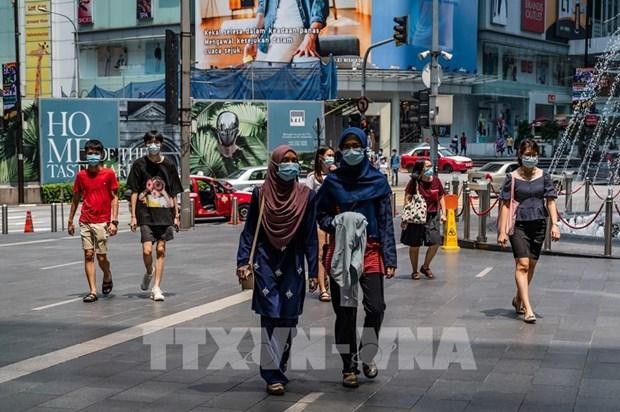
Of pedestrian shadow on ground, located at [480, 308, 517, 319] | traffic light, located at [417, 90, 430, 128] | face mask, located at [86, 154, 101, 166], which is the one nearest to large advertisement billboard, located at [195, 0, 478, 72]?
traffic light, located at [417, 90, 430, 128]

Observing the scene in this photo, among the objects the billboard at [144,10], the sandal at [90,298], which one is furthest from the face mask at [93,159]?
the billboard at [144,10]

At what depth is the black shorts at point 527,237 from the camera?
936 cm

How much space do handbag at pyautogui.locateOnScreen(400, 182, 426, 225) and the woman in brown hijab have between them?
5.73 meters

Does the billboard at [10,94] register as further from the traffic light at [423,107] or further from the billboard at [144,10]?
the billboard at [144,10]

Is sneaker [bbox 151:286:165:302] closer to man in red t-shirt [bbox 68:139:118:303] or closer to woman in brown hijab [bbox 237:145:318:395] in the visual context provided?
man in red t-shirt [bbox 68:139:118:303]

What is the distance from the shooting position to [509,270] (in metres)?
13.7

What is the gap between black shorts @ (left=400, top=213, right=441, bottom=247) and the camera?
40.6ft

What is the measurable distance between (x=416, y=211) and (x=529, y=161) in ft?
11.1

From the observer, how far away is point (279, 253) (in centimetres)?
674

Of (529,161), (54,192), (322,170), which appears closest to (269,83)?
(54,192)

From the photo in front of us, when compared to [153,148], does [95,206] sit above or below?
below

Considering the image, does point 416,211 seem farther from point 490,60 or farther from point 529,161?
point 490,60

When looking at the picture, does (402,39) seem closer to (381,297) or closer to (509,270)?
(509,270)

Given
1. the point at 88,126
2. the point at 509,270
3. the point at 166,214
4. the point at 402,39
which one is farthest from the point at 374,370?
the point at 88,126
